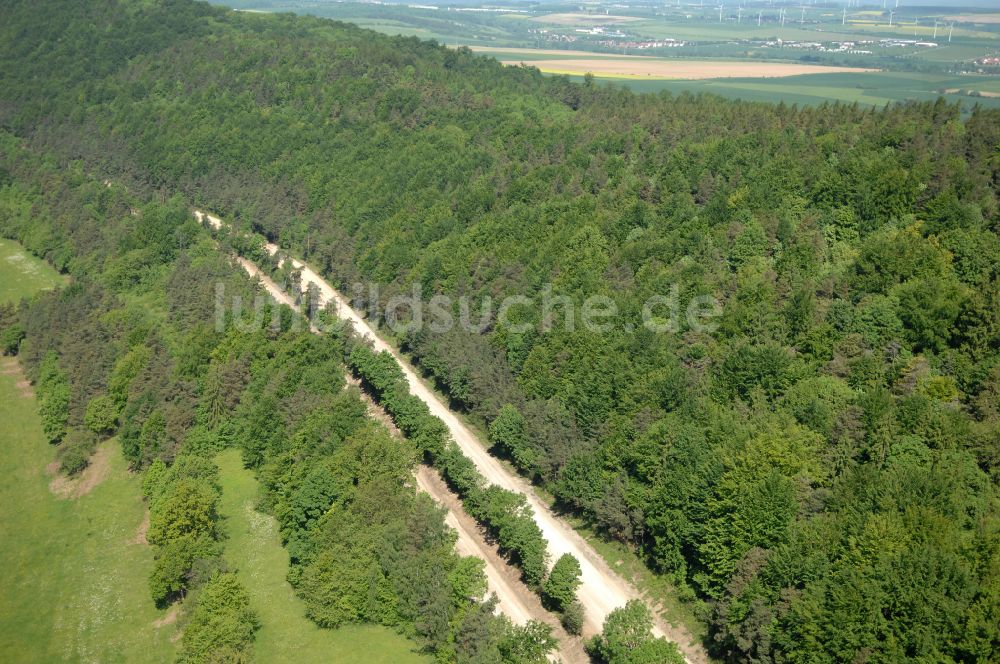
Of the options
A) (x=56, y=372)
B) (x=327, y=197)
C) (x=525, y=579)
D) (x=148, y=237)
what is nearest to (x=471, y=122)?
(x=327, y=197)

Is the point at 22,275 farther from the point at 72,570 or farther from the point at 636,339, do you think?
the point at 636,339

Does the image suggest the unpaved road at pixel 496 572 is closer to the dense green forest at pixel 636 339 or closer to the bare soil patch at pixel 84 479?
the dense green forest at pixel 636 339

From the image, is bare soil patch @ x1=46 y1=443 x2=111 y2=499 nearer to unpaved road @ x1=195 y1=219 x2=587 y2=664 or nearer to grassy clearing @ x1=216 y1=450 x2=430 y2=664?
grassy clearing @ x1=216 y1=450 x2=430 y2=664

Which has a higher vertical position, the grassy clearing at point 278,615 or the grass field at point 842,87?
the grass field at point 842,87

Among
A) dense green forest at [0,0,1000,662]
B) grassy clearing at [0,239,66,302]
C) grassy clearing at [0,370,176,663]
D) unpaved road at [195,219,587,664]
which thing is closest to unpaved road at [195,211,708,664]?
dense green forest at [0,0,1000,662]

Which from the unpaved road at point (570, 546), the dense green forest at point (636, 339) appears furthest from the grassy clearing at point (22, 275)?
the unpaved road at point (570, 546)

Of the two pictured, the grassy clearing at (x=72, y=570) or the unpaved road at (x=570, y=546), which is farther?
the grassy clearing at (x=72, y=570)
